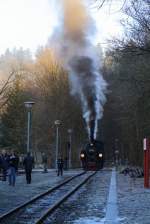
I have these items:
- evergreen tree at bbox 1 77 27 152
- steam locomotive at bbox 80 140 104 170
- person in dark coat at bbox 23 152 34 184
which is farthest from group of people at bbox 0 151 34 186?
evergreen tree at bbox 1 77 27 152

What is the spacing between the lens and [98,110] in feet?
212

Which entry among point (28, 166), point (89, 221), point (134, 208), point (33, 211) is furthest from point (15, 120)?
point (89, 221)

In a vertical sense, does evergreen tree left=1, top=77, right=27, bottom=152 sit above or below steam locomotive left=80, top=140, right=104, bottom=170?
above

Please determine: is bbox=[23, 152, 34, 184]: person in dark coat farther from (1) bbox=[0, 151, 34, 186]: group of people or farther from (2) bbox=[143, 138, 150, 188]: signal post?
(2) bbox=[143, 138, 150, 188]: signal post

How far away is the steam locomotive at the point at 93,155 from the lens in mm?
55219

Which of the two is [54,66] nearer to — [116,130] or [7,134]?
[7,134]

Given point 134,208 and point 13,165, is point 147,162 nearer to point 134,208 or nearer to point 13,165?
point 13,165

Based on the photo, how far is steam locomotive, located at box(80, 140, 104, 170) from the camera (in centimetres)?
5522

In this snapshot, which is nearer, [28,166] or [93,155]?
[28,166]

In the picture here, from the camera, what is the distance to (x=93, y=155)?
182 ft

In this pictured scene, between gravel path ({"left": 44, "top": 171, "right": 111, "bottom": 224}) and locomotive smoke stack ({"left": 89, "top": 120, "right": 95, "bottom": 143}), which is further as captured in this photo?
locomotive smoke stack ({"left": 89, "top": 120, "right": 95, "bottom": 143})

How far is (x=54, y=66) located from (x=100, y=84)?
11.8 meters

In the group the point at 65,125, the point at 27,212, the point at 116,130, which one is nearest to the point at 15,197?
the point at 27,212

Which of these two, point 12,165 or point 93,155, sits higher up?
point 93,155
